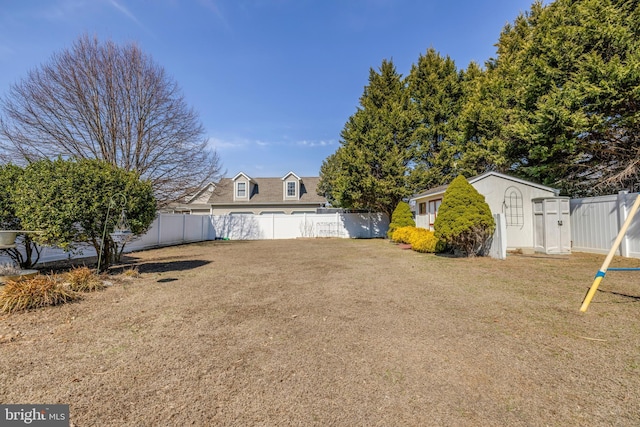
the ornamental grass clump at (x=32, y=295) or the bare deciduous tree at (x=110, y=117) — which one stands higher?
the bare deciduous tree at (x=110, y=117)

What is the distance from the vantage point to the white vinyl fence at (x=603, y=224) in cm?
798

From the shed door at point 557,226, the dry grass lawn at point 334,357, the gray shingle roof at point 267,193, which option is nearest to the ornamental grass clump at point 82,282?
the dry grass lawn at point 334,357

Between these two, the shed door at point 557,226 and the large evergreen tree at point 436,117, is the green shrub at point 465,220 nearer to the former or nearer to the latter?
the shed door at point 557,226

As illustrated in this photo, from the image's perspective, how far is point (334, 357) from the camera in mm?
2775

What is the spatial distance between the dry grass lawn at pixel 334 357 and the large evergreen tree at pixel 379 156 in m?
13.1

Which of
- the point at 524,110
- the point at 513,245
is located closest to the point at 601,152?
the point at 524,110

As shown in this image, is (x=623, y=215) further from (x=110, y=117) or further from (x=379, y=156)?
(x=110, y=117)

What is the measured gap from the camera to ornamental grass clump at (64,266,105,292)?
506 centimetres

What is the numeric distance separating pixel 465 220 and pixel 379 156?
1029cm

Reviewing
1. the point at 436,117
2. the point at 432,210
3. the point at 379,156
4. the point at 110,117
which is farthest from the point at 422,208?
the point at 110,117

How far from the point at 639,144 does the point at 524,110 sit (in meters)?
4.01

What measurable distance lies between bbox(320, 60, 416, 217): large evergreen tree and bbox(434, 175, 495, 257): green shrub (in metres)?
8.49

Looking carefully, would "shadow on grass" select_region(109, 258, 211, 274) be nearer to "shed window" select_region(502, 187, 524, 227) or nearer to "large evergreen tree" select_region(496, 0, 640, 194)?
"shed window" select_region(502, 187, 524, 227)

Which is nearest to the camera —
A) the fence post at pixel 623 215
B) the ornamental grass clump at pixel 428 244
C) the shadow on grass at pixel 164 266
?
the shadow on grass at pixel 164 266
